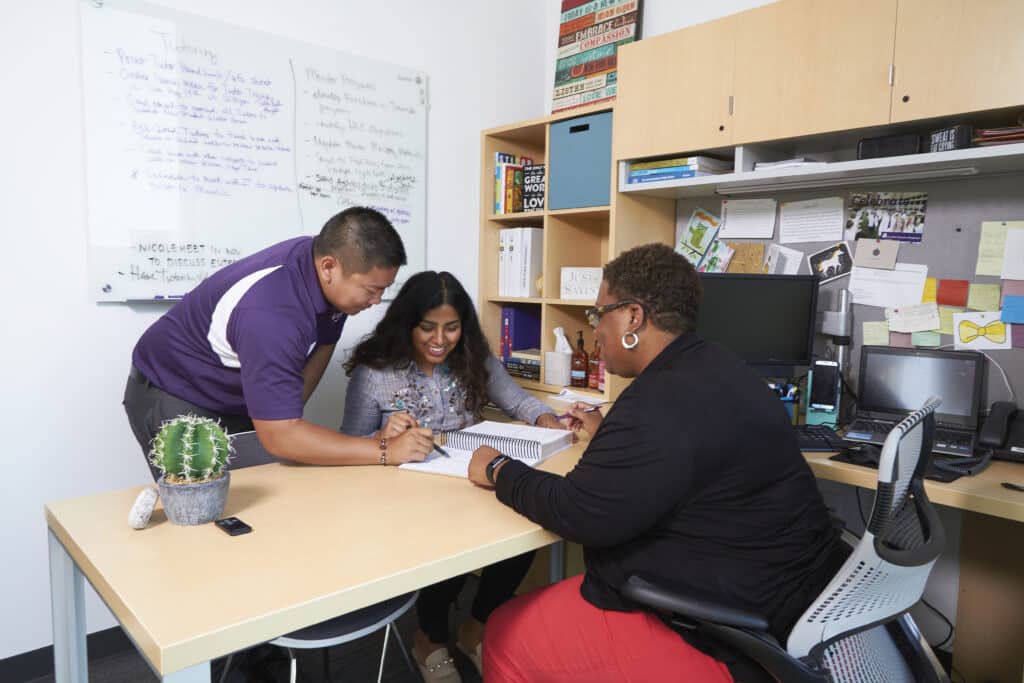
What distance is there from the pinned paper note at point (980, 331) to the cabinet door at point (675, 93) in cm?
92

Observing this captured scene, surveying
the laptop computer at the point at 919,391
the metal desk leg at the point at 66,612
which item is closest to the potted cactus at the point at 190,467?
the metal desk leg at the point at 66,612

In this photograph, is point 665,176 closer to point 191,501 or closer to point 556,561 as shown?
point 556,561

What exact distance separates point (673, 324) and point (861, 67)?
1122 mm

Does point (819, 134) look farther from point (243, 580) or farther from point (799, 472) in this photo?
point (243, 580)

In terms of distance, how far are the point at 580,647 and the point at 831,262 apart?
1.74 metres

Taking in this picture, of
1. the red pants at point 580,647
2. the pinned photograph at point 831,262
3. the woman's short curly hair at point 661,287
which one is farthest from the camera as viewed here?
the pinned photograph at point 831,262

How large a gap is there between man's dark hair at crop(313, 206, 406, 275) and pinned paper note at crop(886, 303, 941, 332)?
166 centimetres

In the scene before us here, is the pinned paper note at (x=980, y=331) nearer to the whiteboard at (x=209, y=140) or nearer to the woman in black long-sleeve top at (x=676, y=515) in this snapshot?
the woman in black long-sleeve top at (x=676, y=515)

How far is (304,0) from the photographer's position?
8.59 feet

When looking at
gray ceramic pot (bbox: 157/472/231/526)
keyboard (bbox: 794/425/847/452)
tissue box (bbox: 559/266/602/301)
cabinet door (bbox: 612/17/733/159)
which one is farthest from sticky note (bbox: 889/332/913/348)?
gray ceramic pot (bbox: 157/472/231/526)

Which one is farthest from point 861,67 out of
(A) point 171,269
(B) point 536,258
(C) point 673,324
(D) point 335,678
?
(D) point 335,678

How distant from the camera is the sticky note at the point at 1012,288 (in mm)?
2062

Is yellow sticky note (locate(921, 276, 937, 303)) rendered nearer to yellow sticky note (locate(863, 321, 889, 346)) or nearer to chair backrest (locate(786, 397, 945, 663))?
yellow sticky note (locate(863, 321, 889, 346))

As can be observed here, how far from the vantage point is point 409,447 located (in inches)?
68.7
